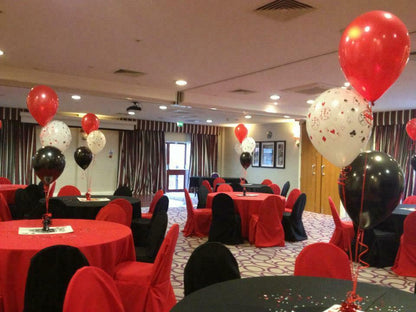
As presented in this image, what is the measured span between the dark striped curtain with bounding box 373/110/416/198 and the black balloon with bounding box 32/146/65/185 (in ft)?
26.4

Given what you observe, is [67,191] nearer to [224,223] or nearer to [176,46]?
[224,223]

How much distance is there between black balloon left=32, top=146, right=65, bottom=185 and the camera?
3.36m

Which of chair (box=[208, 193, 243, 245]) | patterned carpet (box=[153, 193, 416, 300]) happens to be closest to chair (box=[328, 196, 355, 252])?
patterned carpet (box=[153, 193, 416, 300])

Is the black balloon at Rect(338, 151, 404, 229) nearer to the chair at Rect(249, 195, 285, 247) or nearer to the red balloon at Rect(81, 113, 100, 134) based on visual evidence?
the chair at Rect(249, 195, 285, 247)

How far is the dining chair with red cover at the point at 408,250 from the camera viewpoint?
489 cm

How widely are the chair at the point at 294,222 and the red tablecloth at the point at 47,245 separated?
3.95 metres

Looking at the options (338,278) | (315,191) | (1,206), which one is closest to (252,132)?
(315,191)

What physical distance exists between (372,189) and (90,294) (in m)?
1.48

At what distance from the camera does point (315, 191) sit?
10648 millimetres

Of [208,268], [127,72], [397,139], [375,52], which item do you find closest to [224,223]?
[127,72]

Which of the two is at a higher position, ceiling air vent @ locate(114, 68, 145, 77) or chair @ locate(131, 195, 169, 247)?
ceiling air vent @ locate(114, 68, 145, 77)

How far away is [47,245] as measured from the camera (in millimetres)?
2877

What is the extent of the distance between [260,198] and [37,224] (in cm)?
411

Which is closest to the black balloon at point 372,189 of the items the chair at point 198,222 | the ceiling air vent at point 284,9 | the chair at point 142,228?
the ceiling air vent at point 284,9
